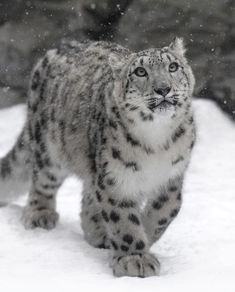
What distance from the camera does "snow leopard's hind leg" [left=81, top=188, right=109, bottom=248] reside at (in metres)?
5.65

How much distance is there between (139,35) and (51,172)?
3590mm

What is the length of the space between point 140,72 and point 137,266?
1093 mm

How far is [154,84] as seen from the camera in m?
4.69

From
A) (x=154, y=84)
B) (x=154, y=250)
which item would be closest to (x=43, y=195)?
(x=154, y=250)

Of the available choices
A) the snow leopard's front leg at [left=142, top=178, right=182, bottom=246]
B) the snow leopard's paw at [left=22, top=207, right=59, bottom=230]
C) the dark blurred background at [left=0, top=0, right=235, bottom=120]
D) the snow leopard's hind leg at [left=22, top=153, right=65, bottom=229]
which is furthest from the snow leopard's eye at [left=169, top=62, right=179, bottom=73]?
the dark blurred background at [left=0, top=0, right=235, bottom=120]

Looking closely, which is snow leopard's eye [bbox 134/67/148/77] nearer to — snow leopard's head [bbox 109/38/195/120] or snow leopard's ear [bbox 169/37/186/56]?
snow leopard's head [bbox 109/38/195/120]

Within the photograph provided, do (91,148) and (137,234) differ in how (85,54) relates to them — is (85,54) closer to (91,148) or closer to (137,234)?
(91,148)

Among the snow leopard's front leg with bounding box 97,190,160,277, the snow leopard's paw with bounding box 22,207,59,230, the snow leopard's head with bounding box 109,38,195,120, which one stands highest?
the snow leopard's head with bounding box 109,38,195,120

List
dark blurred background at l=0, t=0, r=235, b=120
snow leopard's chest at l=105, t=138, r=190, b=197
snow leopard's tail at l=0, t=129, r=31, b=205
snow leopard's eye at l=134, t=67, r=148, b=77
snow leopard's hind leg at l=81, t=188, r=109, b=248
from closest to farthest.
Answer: snow leopard's eye at l=134, t=67, r=148, b=77 → snow leopard's chest at l=105, t=138, r=190, b=197 → snow leopard's hind leg at l=81, t=188, r=109, b=248 → snow leopard's tail at l=0, t=129, r=31, b=205 → dark blurred background at l=0, t=0, r=235, b=120

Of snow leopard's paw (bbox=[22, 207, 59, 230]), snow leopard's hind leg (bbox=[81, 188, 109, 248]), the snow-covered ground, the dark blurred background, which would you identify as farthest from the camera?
the dark blurred background

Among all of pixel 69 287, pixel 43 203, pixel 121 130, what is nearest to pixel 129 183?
pixel 121 130

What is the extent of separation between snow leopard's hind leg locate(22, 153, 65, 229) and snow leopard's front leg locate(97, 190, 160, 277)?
92 cm

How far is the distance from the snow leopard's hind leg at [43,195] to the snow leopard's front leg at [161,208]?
86 cm

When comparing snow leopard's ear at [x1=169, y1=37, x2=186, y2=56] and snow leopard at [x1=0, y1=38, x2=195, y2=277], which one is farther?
snow leopard's ear at [x1=169, y1=37, x2=186, y2=56]
